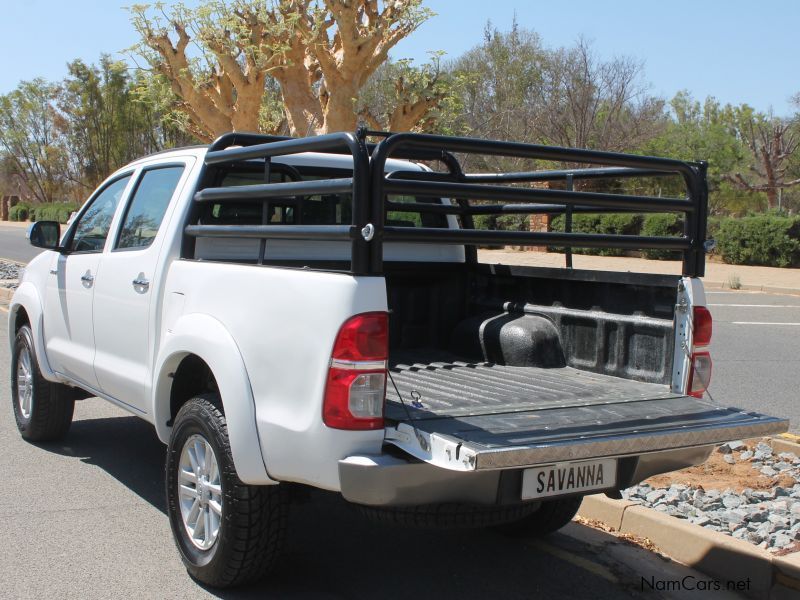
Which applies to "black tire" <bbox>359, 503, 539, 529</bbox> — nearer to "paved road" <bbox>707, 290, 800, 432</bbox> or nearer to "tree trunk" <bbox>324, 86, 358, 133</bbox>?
Result: "paved road" <bbox>707, 290, 800, 432</bbox>

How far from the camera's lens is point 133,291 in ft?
16.1

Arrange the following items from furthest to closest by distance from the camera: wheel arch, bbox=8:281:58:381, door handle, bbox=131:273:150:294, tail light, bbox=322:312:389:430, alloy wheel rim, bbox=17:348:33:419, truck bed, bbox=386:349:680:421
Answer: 1. alloy wheel rim, bbox=17:348:33:419
2. wheel arch, bbox=8:281:58:381
3. door handle, bbox=131:273:150:294
4. truck bed, bbox=386:349:680:421
5. tail light, bbox=322:312:389:430

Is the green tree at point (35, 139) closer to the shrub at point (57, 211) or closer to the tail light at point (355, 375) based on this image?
the shrub at point (57, 211)

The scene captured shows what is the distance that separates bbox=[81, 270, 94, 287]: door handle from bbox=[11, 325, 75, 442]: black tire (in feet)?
3.20

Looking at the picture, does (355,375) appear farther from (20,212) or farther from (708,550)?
(20,212)

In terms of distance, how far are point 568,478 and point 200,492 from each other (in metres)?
1.66

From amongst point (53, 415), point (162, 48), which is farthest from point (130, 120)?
point (53, 415)

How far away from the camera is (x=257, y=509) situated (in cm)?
380

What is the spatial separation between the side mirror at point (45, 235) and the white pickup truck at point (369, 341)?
0.02 meters

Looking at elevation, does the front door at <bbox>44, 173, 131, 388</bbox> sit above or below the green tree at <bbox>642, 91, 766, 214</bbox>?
below

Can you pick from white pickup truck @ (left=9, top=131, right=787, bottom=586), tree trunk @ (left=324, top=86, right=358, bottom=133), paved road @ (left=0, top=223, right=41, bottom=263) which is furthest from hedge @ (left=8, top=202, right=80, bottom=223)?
white pickup truck @ (left=9, top=131, right=787, bottom=586)

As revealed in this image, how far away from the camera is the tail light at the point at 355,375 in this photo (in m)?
3.38

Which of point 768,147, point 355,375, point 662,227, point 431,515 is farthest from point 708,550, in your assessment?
→ point 768,147

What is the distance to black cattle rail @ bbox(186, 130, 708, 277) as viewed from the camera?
134 inches
